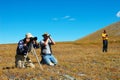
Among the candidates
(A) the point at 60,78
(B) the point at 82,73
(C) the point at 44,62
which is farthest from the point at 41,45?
(A) the point at 60,78

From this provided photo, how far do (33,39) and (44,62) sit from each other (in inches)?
147

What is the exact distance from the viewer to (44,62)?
24422 millimetres

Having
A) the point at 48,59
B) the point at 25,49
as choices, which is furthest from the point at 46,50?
the point at 25,49

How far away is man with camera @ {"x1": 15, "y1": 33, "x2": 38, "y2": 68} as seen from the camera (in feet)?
69.8

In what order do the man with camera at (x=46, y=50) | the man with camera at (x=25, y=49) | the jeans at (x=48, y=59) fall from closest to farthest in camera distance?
the man with camera at (x=25, y=49), the jeans at (x=48, y=59), the man with camera at (x=46, y=50)

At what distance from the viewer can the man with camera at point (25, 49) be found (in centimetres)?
2129

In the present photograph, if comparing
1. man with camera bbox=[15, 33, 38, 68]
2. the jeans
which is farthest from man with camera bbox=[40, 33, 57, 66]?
man with camera bbox=[15, 33, 38, 68]

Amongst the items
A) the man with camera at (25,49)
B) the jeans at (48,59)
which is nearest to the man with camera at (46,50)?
the jeans at (48,59)

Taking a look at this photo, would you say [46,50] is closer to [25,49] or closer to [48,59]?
[48,59]

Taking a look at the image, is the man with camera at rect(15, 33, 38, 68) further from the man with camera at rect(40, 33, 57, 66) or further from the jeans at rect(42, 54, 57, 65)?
the man with camera at rect(40, 33, 57, 66)

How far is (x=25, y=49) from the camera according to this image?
2173 cm

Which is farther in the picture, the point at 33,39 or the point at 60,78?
the point at 33,39

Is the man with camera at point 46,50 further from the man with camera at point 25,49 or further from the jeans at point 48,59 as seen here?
the man with camera at point 25,49

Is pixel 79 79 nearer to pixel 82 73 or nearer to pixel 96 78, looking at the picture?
pixel 96 78
